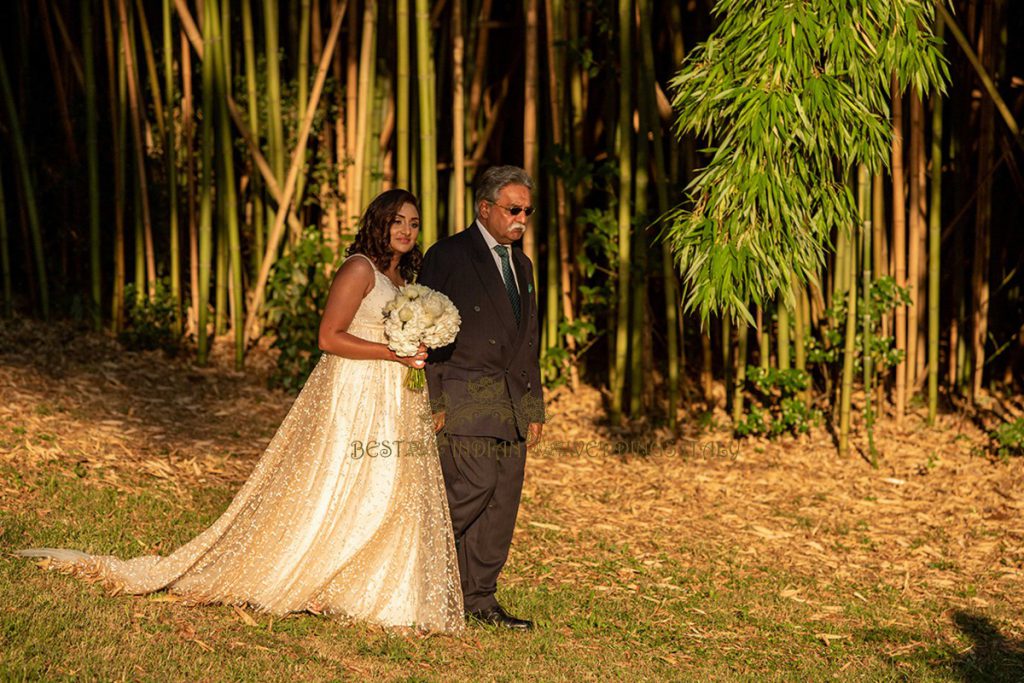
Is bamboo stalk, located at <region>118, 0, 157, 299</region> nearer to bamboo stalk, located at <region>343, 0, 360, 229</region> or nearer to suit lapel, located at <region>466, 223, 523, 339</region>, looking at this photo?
bamboo stalk, located at <region>343, 0, 360, 229</region>

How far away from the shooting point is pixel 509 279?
136 inches

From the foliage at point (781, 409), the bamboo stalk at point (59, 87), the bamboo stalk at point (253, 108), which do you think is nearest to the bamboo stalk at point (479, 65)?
the bamboo stalk at point (253, 108)

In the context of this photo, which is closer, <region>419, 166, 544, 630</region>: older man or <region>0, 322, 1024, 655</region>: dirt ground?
<region>419, 166, 544, 630</region>: older man

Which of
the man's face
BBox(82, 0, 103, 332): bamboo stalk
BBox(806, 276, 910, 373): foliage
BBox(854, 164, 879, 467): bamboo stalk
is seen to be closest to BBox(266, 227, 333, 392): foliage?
BBox(82, 0, 103, 332): bamboo stalk

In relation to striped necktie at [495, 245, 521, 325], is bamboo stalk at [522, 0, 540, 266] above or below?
above

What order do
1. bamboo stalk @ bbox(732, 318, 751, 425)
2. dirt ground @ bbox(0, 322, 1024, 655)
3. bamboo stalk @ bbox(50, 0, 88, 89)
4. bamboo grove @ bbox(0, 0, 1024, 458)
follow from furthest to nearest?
bamboo stalk @ bbox(50, 0, 88, 89) < bamboo stalk @ bbox(732, 318, 751, 425) < bamboo grove @ bbox(0, 0, 1024, 458) < dirt ground @ bbox(0, 322, 1024, 655)

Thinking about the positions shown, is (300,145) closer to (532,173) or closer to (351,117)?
(351,117)

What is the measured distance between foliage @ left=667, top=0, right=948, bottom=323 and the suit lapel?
72cm

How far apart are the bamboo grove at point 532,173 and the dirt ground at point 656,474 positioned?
0.19 meters

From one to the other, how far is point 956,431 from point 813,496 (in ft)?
3.33

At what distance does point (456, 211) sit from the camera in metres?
5.73

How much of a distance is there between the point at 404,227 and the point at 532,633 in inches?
46.9

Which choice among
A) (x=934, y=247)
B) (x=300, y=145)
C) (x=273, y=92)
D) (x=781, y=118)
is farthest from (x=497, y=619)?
(x=273, y=92)

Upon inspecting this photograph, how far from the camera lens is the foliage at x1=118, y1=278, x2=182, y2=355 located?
6387 mm
